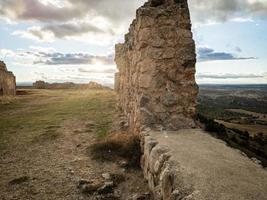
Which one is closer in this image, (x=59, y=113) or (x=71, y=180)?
(x=71, y=180)

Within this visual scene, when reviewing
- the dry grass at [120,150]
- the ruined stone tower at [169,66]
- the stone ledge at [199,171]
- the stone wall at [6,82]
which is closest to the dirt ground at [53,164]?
the dry grass at [120,150]

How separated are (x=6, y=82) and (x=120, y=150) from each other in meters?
26.7

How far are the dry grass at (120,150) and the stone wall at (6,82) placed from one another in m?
24.1

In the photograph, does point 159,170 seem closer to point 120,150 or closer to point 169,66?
point 120,150

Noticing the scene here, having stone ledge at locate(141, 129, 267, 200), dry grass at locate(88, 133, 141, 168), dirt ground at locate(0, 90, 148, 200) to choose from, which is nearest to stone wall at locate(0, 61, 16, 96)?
dirt ground at locate(0, 90, 148, 200)

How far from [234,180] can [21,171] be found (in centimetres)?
611

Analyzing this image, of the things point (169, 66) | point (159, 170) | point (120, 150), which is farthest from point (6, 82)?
point (159, 170)

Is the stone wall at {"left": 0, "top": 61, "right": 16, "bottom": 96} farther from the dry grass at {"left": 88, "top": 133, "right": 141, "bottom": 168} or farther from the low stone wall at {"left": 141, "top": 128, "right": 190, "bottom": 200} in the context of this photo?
the low stone wall at {"left": 141, "top": 128, "right": 190, "bottom": 200}

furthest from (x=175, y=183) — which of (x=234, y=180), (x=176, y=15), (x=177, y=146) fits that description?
(x=176, y=15)

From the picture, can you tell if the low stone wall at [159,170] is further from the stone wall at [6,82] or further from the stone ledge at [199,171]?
the stone wall at [6,82]

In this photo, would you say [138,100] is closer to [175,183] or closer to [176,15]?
[176,15]

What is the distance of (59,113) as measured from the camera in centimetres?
2000

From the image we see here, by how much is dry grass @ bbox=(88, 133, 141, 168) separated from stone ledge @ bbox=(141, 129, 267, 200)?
0.83 meters

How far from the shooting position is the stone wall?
3134 cm
